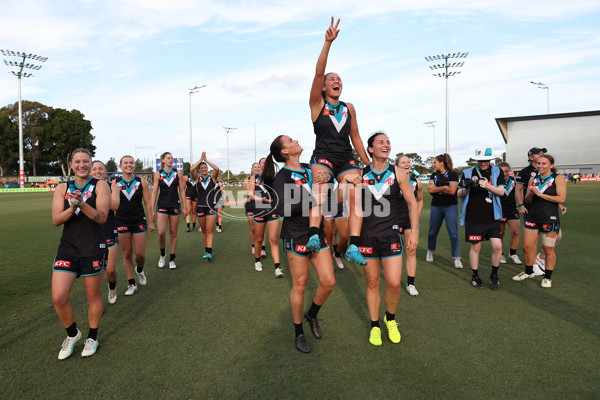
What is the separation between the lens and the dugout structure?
272 ft

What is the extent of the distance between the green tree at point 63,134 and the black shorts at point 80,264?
237 ft

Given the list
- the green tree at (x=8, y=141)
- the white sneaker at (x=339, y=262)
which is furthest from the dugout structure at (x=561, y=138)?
the green tree at (x=8, y=141)

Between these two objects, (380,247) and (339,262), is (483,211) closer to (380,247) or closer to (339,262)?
(339,262)

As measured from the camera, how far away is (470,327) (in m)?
4.32

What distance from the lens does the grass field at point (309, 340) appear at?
3129 mm

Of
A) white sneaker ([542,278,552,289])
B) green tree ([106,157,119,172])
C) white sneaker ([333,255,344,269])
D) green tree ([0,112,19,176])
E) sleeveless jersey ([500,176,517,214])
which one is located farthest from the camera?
green tree ([106,157,119,172])

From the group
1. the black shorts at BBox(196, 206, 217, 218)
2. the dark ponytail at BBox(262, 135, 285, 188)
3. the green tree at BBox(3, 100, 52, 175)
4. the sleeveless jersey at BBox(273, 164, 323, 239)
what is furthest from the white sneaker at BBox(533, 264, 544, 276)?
the green tree at BBox(3, 100, 52, 175)

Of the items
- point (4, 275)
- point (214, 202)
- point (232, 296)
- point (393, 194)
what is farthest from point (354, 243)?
point (4, 275)

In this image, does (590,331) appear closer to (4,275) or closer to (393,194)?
(393,194)

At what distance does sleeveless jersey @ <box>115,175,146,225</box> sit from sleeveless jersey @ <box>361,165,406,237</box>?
157 inches

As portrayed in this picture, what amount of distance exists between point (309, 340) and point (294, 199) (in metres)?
1.67

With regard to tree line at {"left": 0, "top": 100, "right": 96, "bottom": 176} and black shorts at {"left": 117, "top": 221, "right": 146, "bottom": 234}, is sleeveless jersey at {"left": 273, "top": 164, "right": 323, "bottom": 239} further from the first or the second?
tree line at {"left": 0, "top": 100, "right": 96, "bottom": 176}

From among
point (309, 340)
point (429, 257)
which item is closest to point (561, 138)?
point (429, 257)

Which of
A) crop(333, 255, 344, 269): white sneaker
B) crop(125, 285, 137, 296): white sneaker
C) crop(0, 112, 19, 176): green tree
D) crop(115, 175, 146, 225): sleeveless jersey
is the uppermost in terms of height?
crop(0, 112, 19, 176): green tree
